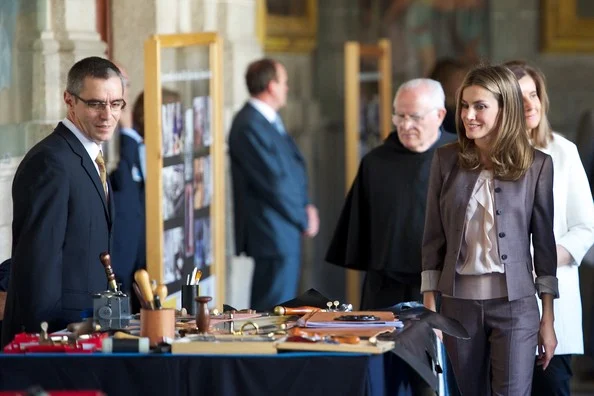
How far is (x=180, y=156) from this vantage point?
790cm

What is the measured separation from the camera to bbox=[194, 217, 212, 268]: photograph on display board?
8266mm

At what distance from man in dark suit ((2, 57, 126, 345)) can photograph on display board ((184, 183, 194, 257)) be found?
8.53 feet

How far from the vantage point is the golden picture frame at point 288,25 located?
44.3 feet

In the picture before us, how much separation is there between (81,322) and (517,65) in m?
2.56

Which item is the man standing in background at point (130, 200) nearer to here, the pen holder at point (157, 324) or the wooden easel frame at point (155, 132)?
the wooden easel frame at point (155, 132)

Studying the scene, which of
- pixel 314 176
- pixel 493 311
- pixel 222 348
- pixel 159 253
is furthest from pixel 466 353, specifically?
pixel 314 176

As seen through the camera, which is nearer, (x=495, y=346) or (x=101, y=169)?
(x=101, y=169)

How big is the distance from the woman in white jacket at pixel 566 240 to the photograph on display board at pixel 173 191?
6.91ft

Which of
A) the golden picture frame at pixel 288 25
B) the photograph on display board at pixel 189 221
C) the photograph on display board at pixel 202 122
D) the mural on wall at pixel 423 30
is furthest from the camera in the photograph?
the mural on wall at pixel 423 30

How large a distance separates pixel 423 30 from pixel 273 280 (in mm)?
5245

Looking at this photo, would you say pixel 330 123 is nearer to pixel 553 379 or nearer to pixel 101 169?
pixel 553 379

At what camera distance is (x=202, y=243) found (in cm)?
836

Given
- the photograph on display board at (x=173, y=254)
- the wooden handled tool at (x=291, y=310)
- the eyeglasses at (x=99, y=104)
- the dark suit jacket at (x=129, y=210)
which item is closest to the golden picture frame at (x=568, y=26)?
the dark suit jacket at (x=129, y=210)

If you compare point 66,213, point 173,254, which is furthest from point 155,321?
point 173,254
